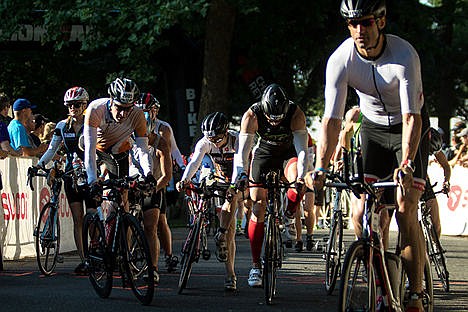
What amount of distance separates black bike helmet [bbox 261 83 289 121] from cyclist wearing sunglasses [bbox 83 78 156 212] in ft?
3.58

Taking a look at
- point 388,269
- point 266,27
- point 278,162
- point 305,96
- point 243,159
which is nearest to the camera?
point 388,269

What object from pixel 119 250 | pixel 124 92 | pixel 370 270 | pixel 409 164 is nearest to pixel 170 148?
pixel 124 92

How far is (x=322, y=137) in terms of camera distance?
26.1 ft

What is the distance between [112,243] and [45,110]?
26.4m

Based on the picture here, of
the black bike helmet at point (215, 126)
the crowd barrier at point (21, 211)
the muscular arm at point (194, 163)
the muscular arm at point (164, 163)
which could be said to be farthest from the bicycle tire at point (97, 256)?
the crowd barrier at point (21, 211)

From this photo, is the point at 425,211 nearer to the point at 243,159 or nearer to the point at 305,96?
the point at 243,159

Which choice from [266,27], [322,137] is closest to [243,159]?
[322,137]

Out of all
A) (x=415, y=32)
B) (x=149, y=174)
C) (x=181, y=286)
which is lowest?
(x=181, y=286)

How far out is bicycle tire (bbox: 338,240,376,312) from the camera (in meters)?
7.14

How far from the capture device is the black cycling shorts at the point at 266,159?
475 inches

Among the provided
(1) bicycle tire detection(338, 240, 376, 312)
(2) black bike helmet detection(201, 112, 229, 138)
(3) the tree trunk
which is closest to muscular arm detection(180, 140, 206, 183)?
(2) black bike helmet detection(201, 112, 229, 138)

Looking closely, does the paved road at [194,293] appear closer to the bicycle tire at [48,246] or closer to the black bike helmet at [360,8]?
the bicycle tire at [48,246]

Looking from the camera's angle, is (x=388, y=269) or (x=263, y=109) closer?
(x=388, y=269)

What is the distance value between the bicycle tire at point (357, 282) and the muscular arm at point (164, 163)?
4.85 meters
